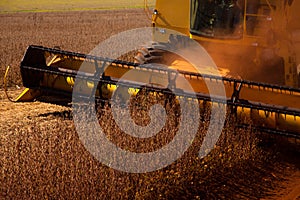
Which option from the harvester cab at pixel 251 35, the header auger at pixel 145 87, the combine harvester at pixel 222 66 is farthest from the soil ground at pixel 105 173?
the harvester cab at pixel 251 35

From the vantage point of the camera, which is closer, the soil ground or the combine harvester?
the soil ground

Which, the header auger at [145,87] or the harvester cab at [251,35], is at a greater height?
the harvester cab at [251,35]

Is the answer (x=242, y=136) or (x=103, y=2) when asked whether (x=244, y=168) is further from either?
(x=103, y=2)

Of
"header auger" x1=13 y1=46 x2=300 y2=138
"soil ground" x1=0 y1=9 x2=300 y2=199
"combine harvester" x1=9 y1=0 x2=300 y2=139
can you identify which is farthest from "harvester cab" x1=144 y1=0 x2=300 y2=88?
"soil ground" x1=0 y1=9 x2=300 y2=199

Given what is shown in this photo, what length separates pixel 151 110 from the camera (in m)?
5.64

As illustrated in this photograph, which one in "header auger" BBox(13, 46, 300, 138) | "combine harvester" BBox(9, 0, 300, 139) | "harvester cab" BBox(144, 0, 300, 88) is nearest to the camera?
"header auger" BBox(13, 46, 300, 138)

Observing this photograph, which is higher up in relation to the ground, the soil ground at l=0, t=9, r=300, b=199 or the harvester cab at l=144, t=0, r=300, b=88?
the harvester cab at l=144, t=0, r=300, b=88

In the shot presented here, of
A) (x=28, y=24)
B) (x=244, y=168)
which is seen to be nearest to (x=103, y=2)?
(x=28, y=24)

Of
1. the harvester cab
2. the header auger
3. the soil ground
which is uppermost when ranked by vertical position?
the harvester cab

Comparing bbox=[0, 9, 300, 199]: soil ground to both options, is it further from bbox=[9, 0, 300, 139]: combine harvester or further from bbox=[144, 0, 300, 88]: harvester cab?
bbox=[144, 0, 300, 88]: harvester cab

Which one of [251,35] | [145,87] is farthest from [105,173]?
[251,35]

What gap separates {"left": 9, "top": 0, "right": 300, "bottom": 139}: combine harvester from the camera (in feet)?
17.8

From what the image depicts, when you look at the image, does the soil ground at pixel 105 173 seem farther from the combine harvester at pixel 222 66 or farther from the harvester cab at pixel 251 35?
the harvester cab at pixel 251 35

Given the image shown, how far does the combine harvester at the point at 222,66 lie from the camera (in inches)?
214
